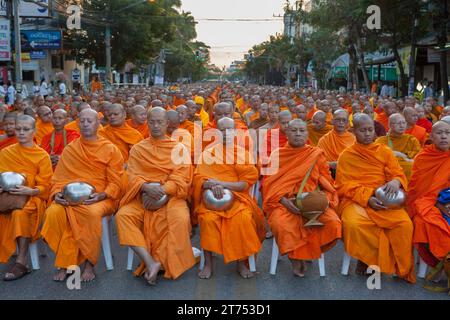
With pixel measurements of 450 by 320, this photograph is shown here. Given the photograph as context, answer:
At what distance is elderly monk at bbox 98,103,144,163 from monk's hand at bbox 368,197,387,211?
11.9 ft

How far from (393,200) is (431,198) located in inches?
16.7

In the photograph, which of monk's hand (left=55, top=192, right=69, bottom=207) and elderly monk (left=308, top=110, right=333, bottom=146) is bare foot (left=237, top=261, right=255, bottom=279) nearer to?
monk's hand (left=55, top=192, right=69, bottom=207)

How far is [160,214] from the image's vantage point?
17.9 ft

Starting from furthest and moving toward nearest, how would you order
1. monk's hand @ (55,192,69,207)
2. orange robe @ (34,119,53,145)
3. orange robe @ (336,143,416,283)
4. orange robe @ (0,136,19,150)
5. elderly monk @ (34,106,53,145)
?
1. elderly monk @ (34,106,53,145)
2. orange robe @ (34,119,53,145)
3. orange robe @ (0,136,19,150)
4. monk's hand @ (55,192,69,207)
5. orange robe @ (336,143,416,283)

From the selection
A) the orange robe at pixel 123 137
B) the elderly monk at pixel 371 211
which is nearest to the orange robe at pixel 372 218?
the elderly monk at pixel 371 211

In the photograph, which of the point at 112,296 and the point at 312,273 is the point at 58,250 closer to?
→ the point at 112,296

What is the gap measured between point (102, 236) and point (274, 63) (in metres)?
88.3

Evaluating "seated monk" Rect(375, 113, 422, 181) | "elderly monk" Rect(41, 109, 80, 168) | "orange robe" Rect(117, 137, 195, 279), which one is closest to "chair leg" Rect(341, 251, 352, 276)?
"orange robe" Rect(117, 137, 195, 279)

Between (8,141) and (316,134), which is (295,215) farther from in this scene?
(8,141)

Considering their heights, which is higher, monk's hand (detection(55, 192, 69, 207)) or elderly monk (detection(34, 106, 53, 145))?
elderly monk (detection(34, 106, 53, 145))

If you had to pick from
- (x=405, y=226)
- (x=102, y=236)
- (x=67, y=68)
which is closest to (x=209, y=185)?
(x=102, y=236)

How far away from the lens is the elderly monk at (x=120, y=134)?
25.4 feet

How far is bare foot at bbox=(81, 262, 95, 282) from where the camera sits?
5.32 metres

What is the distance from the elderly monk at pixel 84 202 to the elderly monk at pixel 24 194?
0.69 feet
